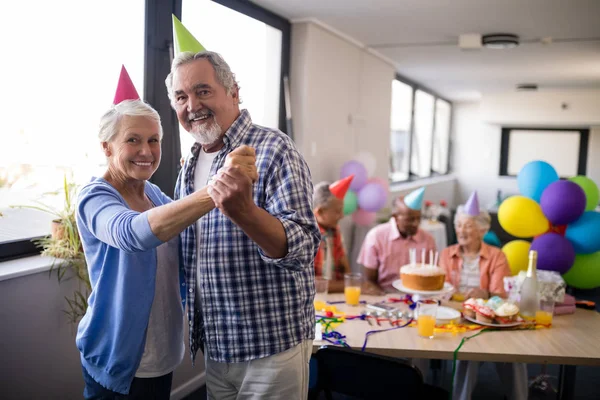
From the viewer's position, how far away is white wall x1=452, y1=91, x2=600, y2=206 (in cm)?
803

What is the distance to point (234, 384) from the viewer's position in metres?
1.36

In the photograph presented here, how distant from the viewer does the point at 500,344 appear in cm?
193

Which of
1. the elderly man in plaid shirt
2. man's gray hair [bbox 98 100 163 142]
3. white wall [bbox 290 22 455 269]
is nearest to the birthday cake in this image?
the elderly man in plaid shirt

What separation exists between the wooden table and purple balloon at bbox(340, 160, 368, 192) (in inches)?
84.9

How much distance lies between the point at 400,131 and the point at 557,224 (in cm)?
427

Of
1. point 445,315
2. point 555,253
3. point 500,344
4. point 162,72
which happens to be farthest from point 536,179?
point 162,72

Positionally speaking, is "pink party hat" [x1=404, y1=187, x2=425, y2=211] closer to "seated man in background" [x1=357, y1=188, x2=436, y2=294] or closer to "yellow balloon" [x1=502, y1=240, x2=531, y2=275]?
"seated man in background" [x1=357, y1=188, x2=436, y2=294]

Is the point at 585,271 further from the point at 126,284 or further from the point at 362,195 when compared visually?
the point at 126,284

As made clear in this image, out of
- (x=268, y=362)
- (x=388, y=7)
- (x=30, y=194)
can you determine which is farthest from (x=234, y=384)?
(x=388, y=7)

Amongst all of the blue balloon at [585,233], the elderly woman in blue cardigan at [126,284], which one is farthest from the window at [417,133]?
the elderly woman in blue cardigan at [126,284]

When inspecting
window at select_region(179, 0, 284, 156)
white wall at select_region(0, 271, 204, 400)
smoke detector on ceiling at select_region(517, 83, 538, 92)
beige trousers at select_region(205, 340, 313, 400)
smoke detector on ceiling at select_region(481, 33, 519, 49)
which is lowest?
white wall at select_region(0, 271, 204, 400)

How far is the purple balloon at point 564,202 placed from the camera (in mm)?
3057

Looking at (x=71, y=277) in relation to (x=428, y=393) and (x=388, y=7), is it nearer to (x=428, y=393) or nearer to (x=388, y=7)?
(x=428, y=393)

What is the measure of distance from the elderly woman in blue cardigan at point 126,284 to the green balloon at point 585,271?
9.00 feet
